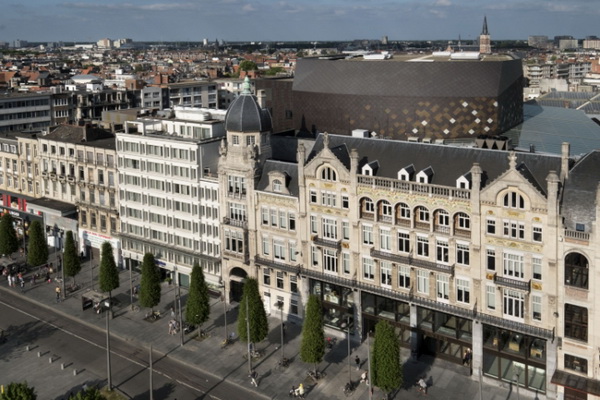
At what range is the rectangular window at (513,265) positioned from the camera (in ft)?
268

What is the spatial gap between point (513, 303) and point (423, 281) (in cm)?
1221

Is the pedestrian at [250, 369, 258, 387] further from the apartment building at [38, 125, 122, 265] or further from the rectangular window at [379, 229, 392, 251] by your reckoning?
the apartment building at [38, 125, 122, 265]

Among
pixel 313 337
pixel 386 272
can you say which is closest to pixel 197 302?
pixel 313 337

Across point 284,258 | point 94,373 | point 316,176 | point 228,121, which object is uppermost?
point 228,121

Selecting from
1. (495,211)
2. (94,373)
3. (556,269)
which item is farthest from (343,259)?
(94,373)

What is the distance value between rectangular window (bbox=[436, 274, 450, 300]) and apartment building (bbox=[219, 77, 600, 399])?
0.15 metres

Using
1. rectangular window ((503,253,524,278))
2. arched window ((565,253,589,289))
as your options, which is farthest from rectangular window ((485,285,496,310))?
arched window ((565,253,589,289))

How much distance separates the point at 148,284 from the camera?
104m

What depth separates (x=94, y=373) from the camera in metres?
91.1

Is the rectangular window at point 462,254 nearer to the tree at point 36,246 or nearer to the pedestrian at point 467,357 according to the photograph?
the pedestrian at point 467,357

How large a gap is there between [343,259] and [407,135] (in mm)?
33383

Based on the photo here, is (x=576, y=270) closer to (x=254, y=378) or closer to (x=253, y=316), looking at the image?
(x=253, y=316)

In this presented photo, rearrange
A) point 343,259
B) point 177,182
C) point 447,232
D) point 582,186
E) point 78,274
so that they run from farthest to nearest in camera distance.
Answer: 1. point 78,274
2. point 177,182
3. point 343,259
4. point 447,232
5. point 582,186

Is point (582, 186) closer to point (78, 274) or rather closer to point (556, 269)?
point (556, 269)
